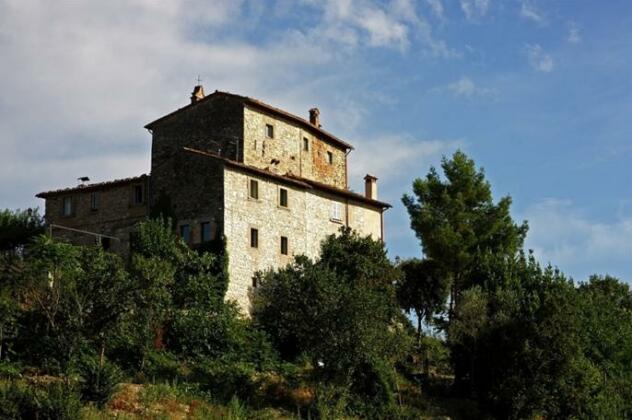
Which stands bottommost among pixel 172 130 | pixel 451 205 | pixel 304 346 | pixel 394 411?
pixel 394 411

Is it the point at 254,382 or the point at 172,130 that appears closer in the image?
the point at 254,382

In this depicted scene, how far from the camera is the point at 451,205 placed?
5153 centimetres

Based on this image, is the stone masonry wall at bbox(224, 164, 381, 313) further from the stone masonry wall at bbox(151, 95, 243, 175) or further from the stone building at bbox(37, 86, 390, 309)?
the stone masonry wall at bbox(151, 95, 243, 175)

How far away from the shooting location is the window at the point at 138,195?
52216mm

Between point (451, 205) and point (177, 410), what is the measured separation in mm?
22363

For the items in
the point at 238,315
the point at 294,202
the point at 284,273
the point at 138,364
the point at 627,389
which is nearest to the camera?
the point at 138,364

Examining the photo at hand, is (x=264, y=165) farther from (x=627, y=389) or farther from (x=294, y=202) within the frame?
(x=627, y=389)

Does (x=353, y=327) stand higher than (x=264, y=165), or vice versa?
(x=264, y=165)

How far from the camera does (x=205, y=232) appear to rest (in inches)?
1913

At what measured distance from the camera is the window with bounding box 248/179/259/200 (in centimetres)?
5003

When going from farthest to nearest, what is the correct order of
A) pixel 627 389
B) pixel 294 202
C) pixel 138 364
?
1. pixel 294 202
2. pixel 627 389
3. pixel 138 364

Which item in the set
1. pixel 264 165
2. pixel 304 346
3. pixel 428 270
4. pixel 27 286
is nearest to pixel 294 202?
pixel 264 165

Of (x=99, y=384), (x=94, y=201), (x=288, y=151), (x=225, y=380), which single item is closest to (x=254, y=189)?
(x=288, y=151)

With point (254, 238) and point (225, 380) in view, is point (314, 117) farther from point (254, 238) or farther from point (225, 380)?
point (225, 380)
